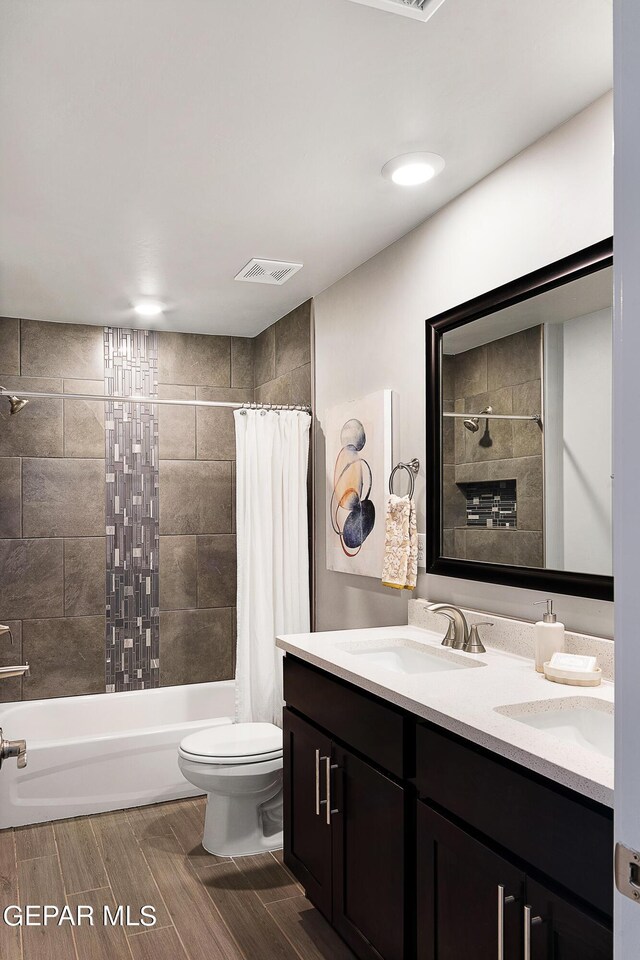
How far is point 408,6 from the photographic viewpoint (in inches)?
64.7

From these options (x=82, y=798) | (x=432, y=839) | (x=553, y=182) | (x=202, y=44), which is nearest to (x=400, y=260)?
(x=553, y=182)

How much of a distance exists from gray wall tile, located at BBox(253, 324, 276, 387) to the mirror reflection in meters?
1.80

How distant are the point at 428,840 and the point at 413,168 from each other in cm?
192

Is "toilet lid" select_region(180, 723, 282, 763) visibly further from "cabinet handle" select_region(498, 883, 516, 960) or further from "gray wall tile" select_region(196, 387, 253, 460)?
"gray wall tile" select_region(196, 387, 253, 460)

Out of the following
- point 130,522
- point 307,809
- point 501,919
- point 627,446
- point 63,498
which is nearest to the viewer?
point 627,446

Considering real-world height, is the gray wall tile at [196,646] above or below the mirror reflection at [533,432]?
below

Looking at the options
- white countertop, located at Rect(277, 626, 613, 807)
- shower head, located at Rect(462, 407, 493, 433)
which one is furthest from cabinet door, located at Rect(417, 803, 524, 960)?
shower head, located at Rect(462, 407, 493, 433)

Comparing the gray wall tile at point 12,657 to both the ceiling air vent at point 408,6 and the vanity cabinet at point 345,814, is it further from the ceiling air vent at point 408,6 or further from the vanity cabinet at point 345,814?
the ceiling air vent at point 408,6

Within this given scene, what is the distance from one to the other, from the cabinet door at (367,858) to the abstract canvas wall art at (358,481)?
1.10 m

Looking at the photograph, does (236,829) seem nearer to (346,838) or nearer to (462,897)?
(346,838)

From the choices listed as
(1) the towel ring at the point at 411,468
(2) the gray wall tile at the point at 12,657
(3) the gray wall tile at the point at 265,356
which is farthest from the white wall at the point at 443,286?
(2) the gray wall tile at the point at 12,657

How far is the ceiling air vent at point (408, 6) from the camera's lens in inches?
64.1

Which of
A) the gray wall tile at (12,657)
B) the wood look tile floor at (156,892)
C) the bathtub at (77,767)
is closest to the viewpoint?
the wood look tile floor at (156,892)

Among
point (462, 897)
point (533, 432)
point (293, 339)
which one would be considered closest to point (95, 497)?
point (293, 339)
